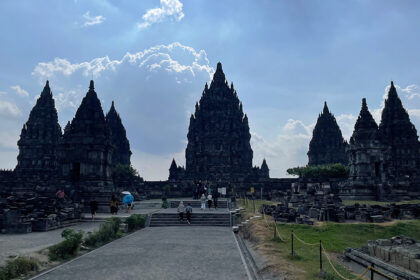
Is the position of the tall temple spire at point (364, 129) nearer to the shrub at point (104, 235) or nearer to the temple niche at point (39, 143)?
the shrub at point (104, 235)

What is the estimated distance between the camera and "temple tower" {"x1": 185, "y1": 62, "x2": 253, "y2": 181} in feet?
227

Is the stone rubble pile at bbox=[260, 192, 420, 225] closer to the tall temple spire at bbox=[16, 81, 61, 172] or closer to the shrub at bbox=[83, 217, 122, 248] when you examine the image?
the shrub at bbox=[83, 217, 122, 248]

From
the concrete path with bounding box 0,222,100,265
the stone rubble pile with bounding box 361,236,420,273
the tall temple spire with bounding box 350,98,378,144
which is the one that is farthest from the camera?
the tall temple spire with bounding box 350,98,378,144

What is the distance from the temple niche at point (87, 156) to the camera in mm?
33222

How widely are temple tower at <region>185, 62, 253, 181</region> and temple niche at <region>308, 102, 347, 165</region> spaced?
17.1 meters

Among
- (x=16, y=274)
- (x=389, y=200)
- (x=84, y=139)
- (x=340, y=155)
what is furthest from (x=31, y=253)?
(x=340, y=155)

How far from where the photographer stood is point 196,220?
23.7 meters

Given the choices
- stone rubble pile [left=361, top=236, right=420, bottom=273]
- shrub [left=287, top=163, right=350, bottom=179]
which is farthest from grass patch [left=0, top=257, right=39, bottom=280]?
shrub [left=287, top=163, right=350, bottom=179]

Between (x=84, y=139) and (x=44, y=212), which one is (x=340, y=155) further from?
(x=44, y=212)

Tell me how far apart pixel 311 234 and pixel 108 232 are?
9964 millimetres

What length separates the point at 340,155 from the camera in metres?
81.5

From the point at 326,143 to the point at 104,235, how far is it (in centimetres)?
7484

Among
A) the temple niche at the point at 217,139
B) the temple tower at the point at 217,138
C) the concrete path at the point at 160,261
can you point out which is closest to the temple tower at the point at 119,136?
the temple niche at the point at 217,139

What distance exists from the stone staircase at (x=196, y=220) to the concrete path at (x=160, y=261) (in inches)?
266
